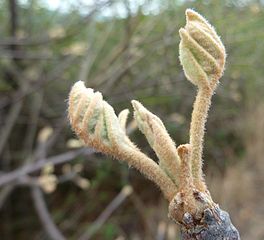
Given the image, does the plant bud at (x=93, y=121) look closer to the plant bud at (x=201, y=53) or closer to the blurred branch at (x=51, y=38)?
the plant bud at (x=201, y=53)

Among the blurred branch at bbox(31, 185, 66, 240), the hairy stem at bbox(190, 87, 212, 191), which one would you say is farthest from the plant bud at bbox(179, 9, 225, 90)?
the blurred branch at bbox(31, 185, 66, 240)

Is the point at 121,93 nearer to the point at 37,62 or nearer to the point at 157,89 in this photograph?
the point at 157,89

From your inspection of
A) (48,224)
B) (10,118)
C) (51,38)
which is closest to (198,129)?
(48,224)

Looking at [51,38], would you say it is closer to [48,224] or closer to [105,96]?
[105,96]

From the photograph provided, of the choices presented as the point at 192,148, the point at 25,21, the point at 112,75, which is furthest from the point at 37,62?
the point at 192,148

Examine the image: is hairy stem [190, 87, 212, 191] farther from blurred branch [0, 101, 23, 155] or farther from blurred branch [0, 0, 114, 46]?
blurred branch [0, 101, 23, 155]

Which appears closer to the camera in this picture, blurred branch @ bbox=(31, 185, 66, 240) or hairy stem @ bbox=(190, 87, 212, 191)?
hairy stem @ bbox=(190, 87, 212, 191)

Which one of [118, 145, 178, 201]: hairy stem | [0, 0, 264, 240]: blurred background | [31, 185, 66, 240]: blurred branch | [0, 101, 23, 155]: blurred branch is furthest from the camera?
[0, 101, 23, 155]: blurred branch
